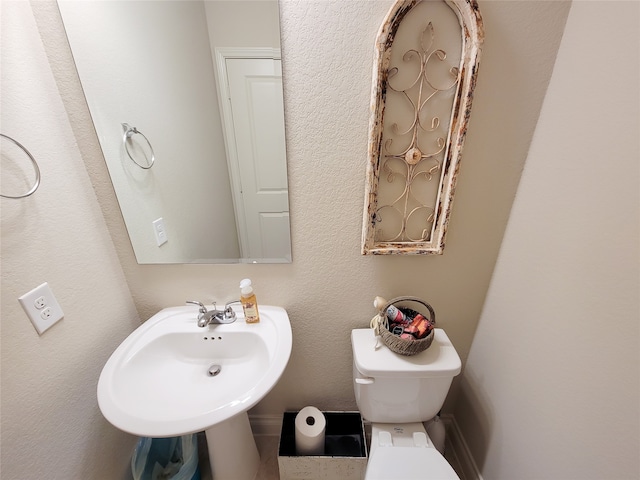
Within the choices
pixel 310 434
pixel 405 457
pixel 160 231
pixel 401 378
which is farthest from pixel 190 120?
pixel 405 457

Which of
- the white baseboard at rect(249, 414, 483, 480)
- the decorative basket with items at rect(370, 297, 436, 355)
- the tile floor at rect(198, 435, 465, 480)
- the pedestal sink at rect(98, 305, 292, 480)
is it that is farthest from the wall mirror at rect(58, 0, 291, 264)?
the tile floor at rect(198, 435, 465, 480)

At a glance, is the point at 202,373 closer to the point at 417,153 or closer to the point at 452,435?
the point at 417,153

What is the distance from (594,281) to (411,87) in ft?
2.19

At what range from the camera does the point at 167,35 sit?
83 cm

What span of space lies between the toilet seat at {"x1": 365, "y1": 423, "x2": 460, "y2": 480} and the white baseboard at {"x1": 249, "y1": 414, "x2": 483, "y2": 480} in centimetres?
33

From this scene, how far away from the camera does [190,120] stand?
94 centimetres

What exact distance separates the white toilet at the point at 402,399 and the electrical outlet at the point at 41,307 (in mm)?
925

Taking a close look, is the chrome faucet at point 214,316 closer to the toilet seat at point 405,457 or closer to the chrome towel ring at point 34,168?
the chrome towel ring at point 34,168

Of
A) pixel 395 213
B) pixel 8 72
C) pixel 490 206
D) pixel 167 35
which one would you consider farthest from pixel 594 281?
pixel 8 72

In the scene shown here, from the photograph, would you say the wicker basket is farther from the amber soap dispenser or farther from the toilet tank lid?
the amber soap dispenser

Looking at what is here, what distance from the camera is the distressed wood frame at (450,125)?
0.66 metres

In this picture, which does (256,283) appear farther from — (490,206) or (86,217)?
(490,206)

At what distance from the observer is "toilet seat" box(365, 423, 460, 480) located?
859 mm

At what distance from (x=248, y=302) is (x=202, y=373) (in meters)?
0.32
